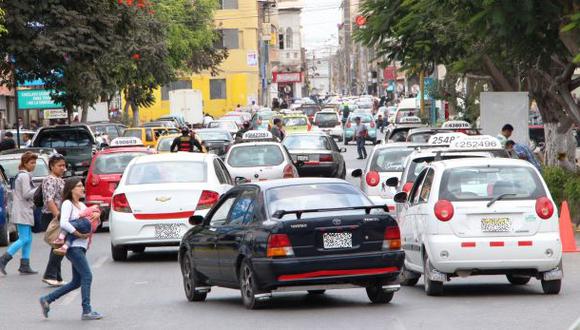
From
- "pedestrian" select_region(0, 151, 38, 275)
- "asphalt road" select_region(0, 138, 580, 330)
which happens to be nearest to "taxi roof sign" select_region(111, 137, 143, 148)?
"pedestrian" select_region(0, 151, 38, 275)

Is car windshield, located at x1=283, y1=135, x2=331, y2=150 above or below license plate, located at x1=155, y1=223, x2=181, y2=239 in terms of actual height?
above

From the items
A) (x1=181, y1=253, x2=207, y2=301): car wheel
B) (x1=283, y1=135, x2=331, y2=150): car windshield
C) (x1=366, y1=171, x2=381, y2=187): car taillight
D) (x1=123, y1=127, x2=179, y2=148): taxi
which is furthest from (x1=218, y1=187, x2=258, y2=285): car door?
(x1=123, y1=127, x2=179, y2=148): taxi

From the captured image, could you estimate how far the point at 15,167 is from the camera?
2955 centimetres

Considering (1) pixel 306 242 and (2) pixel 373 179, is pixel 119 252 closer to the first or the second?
(2) pixel 373 179

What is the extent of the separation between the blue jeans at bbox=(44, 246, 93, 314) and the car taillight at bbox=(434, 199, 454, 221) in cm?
387

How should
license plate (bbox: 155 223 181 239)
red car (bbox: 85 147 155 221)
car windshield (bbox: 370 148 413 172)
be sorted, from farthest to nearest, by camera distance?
red car (bbox: 85 147 155 221) → car windshield (bbox: 370 148 413 172) → license plate (bbox: 155 223 181 239)

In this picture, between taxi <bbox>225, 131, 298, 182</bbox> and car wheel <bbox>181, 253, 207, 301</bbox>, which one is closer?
car wheel <bbox>181, 253, 207, 301</bbox>

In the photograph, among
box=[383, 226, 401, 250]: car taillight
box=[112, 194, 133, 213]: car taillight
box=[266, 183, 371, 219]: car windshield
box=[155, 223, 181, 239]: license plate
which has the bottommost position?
box=[155, 223, 181, 239]: license plate

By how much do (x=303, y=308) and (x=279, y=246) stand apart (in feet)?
3.86

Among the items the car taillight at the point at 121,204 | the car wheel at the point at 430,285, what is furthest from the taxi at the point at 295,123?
the car wheel at the point at 430,285

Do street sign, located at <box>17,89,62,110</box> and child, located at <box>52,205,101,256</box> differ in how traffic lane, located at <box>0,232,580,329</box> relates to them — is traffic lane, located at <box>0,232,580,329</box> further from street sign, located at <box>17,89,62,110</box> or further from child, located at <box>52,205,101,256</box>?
street sign, located at <box>17,89,62,110</box>

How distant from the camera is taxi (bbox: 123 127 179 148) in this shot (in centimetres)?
5028

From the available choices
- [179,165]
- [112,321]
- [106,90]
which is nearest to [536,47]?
[179,165]

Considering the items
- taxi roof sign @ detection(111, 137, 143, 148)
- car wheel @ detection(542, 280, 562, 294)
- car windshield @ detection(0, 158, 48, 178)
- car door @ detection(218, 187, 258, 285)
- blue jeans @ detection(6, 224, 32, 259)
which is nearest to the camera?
car door @ detection(218, 187, 258, 285)
